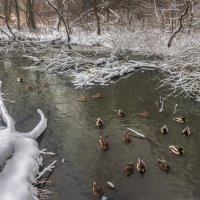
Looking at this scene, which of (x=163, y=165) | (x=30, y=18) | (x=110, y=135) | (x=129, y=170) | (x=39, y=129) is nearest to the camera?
(x=129, y=170)

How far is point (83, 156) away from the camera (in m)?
8.91

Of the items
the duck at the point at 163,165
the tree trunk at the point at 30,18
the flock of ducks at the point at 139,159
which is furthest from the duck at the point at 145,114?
the tree trunk at the point at 30,18

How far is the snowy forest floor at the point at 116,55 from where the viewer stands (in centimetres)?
1328

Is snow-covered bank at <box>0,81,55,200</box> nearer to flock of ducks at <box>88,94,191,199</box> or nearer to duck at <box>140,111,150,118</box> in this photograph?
flock of ducks at <box>88,94,191,199</box>

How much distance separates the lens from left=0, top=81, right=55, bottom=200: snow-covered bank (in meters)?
7.21

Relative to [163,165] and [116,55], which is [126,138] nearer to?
[163,165]

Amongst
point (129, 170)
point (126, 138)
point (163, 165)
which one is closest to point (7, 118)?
point (126, 138)

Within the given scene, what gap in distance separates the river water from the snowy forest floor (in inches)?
23.0

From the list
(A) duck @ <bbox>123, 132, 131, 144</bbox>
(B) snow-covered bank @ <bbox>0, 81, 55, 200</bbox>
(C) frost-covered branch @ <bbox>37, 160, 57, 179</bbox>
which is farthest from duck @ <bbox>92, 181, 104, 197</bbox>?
(A) duck @ <bbox>123, 132, 131, 144</bbox>

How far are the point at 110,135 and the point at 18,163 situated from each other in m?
2.85

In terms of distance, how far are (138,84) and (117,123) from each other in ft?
12.5

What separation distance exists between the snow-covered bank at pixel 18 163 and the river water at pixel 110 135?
358 millimetres

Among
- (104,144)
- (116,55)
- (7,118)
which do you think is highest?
(116,55)

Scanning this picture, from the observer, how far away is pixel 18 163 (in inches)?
324
